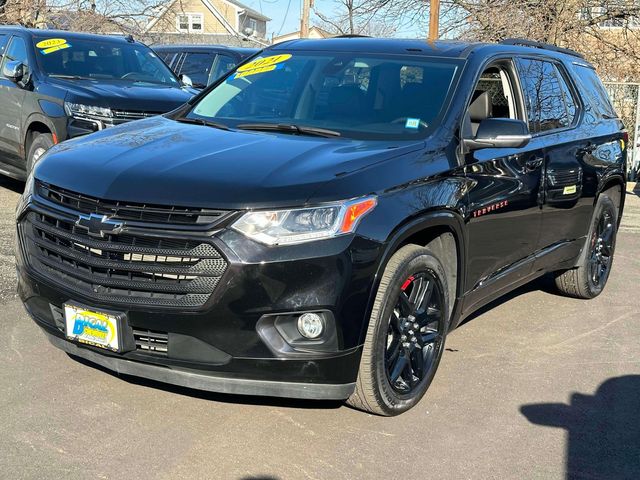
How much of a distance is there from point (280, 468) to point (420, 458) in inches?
25.4

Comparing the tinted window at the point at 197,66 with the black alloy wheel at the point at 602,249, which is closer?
the black alloy wheel at the point at 602,249

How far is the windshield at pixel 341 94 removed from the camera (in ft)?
14.8

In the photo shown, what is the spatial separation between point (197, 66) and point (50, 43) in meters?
4.69

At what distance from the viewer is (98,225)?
11.6 feet

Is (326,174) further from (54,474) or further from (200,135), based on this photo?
(54,474)

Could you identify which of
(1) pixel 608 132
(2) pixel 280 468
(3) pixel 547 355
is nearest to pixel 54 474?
(2) pixel 280 468

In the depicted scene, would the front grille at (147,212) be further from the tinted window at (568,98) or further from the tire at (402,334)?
the tinted window at (568,98)

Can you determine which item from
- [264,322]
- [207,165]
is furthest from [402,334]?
[207,165]

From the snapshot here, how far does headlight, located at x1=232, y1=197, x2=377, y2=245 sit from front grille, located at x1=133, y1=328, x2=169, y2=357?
23.4 inches

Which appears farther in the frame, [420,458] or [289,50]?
[289,50]

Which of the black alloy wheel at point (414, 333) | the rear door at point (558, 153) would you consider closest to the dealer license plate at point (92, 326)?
the black alloy wheel at point (414, 333)

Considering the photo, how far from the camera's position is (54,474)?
3352 mm

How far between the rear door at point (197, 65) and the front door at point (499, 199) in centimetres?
873

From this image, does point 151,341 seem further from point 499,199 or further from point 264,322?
point 499,199
